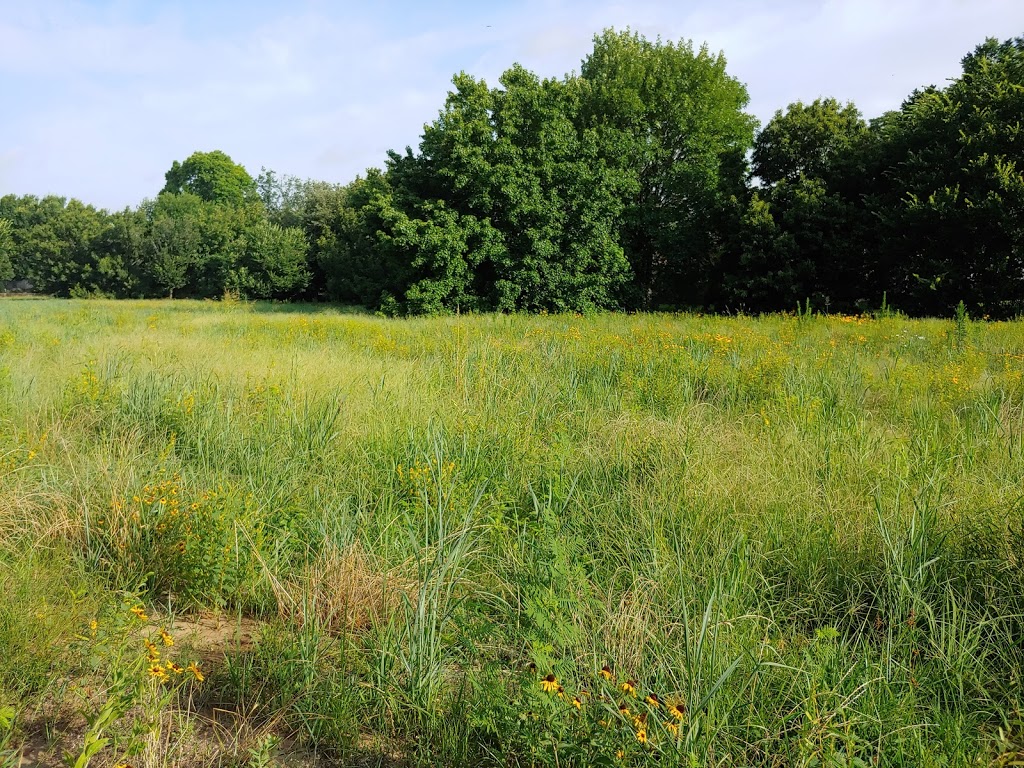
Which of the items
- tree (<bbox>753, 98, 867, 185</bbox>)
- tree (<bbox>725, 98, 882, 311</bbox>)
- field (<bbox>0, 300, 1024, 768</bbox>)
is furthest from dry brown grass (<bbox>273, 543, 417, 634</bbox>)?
tree (<bbox>753, 98, 867, 185</bbox>)

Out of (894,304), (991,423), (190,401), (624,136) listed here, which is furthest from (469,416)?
(624,136)

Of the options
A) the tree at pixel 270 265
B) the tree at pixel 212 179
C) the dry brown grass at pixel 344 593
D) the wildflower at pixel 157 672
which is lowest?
the dry brown grass at pixel 344 593

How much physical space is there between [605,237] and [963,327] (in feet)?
56.6

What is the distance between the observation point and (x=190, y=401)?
5.41 m

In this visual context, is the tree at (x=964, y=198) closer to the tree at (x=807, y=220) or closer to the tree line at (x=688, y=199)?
the tree line at (x=688, y=199)

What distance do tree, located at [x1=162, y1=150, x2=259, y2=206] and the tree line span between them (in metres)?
53.9

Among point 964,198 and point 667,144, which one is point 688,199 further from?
point 964,198

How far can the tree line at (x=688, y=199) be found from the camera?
64.4 ft

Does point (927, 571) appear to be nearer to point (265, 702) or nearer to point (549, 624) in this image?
point (549, 624)

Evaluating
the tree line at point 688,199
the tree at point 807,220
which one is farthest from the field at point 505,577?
the tree at point 807,220

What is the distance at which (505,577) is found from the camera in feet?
9.90

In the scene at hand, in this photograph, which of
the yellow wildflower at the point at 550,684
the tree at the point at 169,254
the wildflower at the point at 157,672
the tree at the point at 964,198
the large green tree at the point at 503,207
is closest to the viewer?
the yellow wildflower at the point at 550,684

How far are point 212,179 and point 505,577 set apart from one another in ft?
289

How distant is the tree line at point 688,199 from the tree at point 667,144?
0.09 meters
